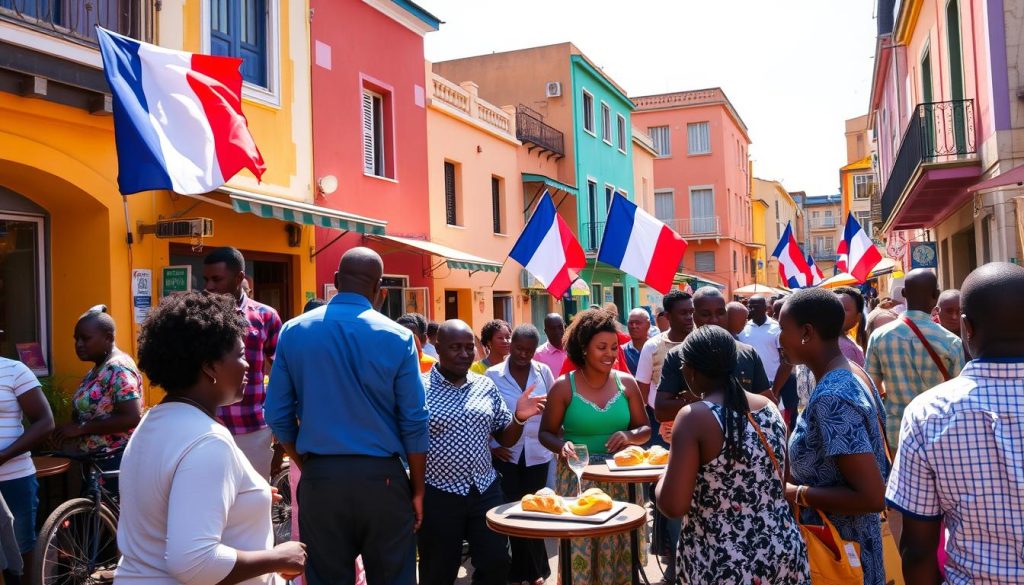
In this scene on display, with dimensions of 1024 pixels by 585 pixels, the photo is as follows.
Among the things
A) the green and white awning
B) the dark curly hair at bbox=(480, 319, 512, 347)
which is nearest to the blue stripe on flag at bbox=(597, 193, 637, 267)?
the green and white awning

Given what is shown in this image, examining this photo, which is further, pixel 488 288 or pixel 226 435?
pixel 488 288

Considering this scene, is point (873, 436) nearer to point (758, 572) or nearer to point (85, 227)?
point (758, 572)

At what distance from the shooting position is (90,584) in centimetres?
593

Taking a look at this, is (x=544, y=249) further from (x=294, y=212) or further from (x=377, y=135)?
(x=377, y=135)

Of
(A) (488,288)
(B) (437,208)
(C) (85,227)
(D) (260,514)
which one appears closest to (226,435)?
(D) (260,514)

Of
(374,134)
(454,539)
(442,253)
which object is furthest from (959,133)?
(454,539)

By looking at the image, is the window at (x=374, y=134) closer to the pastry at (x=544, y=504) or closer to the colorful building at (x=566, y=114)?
the colorful building at (x=566, y=114)

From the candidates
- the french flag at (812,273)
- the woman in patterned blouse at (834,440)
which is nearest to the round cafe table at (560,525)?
the woman in patterned blouse at (834,440)

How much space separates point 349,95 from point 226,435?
11.4 m

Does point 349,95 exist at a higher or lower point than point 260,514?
higher

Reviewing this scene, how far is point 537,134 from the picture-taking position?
73.8 feet

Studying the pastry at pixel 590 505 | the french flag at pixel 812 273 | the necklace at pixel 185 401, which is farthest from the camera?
the french flag at pixel 812 273

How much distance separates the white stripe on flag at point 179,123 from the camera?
24.1 feet

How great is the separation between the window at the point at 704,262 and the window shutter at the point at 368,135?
31009 mm
